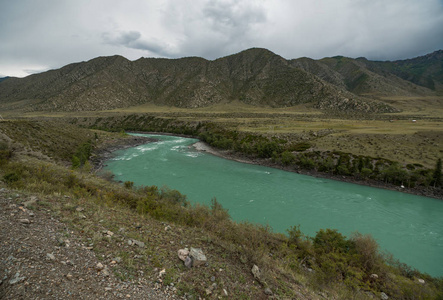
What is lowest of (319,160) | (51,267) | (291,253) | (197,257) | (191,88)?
(319,160)

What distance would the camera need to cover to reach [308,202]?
28641mm

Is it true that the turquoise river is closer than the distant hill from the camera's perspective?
Yes

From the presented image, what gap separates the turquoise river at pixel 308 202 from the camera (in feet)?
69.4

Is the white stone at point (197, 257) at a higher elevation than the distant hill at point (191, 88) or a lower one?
lower

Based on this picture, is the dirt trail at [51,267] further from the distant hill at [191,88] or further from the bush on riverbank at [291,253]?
the distant hill at [191,88]

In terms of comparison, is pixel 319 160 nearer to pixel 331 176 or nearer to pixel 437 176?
pixel 331 176

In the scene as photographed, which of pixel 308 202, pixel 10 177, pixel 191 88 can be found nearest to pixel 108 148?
pixel 10 177

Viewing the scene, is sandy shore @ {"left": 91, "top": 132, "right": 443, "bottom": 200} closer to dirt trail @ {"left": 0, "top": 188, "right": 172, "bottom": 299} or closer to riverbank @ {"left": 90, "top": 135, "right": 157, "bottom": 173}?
riverbank @ {"left": 90, "top": 135, "right": 157, "bottom": 173}

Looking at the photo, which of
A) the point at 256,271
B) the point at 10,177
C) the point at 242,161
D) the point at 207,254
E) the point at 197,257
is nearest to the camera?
the point at 197,257

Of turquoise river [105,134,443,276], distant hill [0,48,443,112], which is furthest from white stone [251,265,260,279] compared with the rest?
distant hill [0,48,443,112]

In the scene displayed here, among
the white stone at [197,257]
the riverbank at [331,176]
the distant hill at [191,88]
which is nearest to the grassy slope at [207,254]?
the white stone at [197,257]

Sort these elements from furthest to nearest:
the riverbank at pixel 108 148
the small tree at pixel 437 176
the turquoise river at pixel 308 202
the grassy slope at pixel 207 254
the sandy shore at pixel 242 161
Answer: the riverbank at pixel 108 148, the sandy shore at pixel 242 161, the small tree at pixel 437 176, the turquoise river at pixel 308 202, the grassy slope at pixel 207 254

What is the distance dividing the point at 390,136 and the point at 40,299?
2456 inches

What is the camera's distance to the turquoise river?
21141 mm
